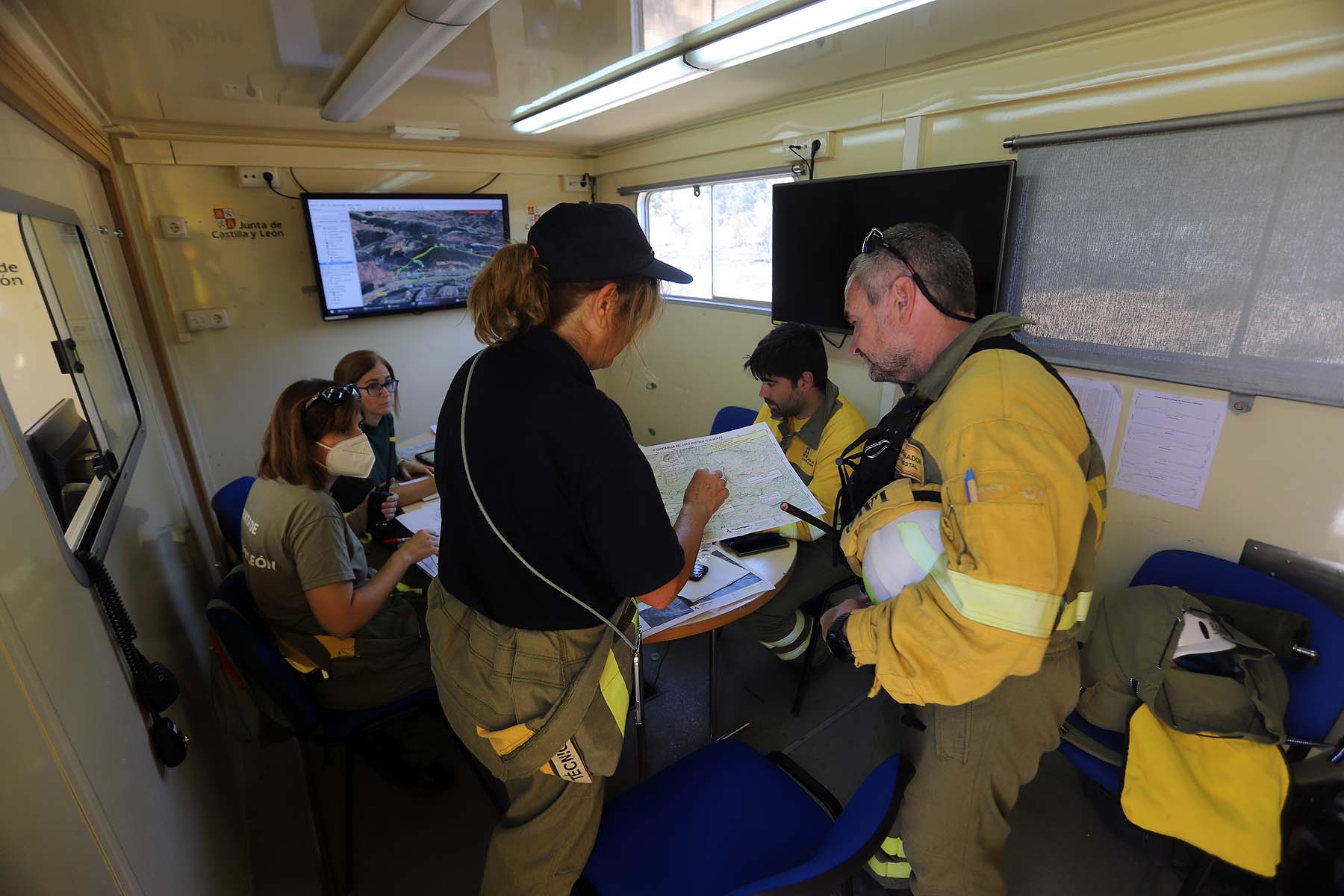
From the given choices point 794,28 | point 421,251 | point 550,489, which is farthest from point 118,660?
point 421,251

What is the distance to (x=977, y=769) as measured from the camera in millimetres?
1385

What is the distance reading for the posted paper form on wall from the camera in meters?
2.01

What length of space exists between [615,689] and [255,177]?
13.2 feet

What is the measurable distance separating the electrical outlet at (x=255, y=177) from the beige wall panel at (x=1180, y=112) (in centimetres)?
306

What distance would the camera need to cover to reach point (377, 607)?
1.79 m

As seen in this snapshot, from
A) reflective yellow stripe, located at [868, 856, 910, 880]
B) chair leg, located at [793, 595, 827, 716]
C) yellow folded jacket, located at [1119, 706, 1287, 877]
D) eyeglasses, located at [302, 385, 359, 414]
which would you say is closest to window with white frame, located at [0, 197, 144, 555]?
eyeglasses, located at [302, 385, 359, 414]

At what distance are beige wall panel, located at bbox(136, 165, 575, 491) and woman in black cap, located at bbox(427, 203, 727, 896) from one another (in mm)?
3458

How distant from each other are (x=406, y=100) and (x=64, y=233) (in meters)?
1.59

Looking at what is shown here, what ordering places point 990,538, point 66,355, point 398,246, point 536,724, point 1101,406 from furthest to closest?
point 398,246
point 1101,406
point 66,355
point 536,724
point 990,538

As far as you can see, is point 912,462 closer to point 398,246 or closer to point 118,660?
point 118,660

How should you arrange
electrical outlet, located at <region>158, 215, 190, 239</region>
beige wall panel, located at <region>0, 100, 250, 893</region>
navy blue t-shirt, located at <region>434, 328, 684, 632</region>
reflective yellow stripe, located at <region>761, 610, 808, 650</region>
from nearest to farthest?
beige wall panel, located at <region>0, 100, 250, 893</region>
navy blue t-shirt, located at <region>434, 328, 684, 632</region>
reflective yellow stripe, located at <region>761, 610, 808, 650</region>
electrical outlet, located at <region>158, 215, 190, 239</region>

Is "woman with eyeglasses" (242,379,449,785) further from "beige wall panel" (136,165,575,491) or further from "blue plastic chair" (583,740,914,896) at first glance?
"beige wall panel" (136,165,575,491)

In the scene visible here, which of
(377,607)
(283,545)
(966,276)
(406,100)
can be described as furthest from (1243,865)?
(406,100)

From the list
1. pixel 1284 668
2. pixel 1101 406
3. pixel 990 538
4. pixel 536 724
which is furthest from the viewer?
pixel 1101 406
